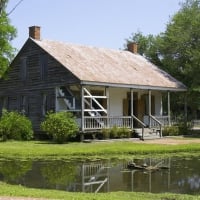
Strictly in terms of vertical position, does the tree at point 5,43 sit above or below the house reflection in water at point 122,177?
above

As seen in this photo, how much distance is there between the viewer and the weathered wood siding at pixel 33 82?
3381cm

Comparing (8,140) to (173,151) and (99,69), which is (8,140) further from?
(173,151)

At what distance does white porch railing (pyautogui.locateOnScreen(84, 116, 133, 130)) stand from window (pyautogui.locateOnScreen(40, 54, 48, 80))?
19.2ft

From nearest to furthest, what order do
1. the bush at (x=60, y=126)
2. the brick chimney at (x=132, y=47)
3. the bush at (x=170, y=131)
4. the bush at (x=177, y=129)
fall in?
the bush at (x=60, y=126)
the bush at (x=170, y=131)
the bush at (x=177, y=129)
the brick chimney at (x=132, y=47)

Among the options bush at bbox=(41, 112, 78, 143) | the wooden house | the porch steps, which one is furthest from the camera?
the porch steps

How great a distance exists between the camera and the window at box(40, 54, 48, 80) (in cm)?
3494

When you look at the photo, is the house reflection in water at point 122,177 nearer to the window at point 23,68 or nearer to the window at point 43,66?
the window at point 43,66

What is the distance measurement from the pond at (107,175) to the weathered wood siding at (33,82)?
12881 millimetres

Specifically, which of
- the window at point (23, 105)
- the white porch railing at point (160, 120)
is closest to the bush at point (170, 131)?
the white porch railing at point (160, 120)

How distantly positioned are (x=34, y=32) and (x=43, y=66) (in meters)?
3.04

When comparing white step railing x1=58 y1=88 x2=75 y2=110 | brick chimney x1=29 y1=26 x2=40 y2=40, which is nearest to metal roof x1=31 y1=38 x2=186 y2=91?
brick chimney x1=29 y1=26 x2=40 y2=40

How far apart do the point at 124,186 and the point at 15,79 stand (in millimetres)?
26165

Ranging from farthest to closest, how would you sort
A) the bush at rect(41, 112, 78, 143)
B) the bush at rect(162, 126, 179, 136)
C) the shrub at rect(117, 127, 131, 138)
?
the bush at rect(162, 126, 179, 136), the shrub at rect(117, 127, 131, 138), the bush at rect(41, 112, 78, 143)

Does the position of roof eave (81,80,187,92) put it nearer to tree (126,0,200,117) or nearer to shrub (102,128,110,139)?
tree (126,0,200,117)
